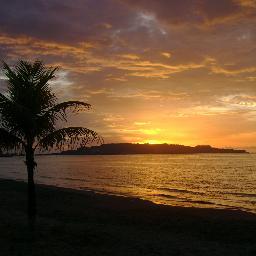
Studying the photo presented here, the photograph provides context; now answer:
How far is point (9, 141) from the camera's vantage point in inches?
617

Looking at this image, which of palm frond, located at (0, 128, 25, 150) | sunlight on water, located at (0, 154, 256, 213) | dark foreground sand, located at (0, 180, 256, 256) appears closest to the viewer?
dark foreground sand, located at (0, 180, 256, 256)

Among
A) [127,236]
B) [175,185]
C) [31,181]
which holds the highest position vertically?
[31,181]

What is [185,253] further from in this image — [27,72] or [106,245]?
[27,72]

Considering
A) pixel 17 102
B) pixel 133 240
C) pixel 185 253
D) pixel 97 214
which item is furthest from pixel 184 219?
pixel 17 102

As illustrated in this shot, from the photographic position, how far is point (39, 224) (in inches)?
650

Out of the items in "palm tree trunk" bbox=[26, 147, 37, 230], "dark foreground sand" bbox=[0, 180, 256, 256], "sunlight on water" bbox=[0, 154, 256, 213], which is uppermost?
"palm tree trunk" bbox=[26, 147, 37, 230]

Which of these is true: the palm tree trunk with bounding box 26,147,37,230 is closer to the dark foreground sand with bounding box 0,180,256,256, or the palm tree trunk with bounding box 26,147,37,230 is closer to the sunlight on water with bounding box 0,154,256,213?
the dark foreground sand with bounding box 0,180,256,256

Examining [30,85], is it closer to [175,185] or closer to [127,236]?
[127,236]

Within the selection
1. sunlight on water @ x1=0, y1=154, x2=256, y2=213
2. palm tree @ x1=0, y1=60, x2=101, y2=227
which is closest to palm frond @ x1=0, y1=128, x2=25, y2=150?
palm tree @ x1=0, y1=60, x2=101, y2=227

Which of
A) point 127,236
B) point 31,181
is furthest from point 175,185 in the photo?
point 31,181

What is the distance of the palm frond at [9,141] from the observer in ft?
50.8

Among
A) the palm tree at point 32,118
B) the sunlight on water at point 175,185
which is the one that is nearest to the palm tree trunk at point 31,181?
the palm tree at point 32,118

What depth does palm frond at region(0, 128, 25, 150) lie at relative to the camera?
15492mm

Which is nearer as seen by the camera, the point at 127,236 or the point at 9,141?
the point at 127,236
